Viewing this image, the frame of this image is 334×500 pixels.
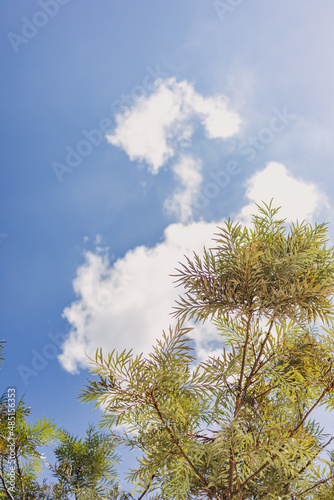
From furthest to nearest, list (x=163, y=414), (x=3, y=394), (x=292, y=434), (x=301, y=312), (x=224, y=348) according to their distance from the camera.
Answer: (x=3, y=394)
(x=224, y=348)
(x=301, y=312)
(x=292, y=434)
(x=163, y=414)

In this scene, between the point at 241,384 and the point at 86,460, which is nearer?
the point at 241,384

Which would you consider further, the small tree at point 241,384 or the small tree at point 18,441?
the small tree at point 18,441

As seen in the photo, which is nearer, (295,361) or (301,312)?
(301,312)

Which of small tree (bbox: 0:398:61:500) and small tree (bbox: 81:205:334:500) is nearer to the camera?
small tree (bbox: 81:205:334:500)

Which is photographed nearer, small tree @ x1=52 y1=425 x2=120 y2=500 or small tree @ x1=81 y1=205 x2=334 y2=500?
small tree @ x1=81 y1=205 x2=334 y2=500

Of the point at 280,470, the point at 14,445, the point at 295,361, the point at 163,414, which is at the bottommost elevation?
the point at 280,470

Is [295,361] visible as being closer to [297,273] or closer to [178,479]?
[297,273]

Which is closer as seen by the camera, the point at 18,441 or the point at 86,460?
the point at 18,441

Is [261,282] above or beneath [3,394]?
beneath

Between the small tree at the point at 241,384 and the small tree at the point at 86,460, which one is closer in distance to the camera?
the small tree at the point at 241,384

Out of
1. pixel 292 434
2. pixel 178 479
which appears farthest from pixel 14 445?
pixel 292 434

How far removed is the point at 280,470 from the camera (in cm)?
302

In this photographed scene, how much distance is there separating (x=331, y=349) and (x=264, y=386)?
72 centimetres

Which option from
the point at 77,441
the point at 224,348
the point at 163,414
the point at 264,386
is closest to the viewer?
the point at 163,414
